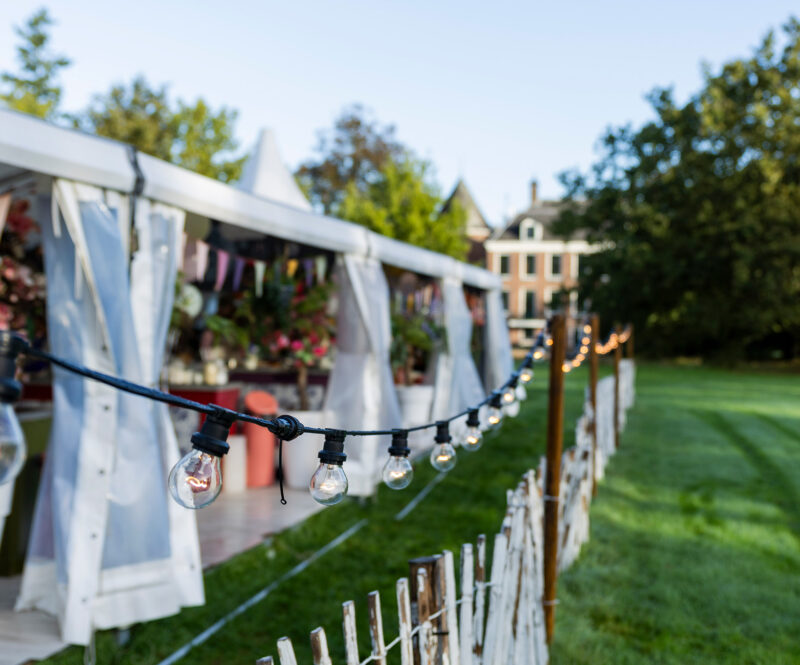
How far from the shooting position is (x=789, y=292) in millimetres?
29797

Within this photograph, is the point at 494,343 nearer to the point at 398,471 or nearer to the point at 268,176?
the point at 268,176

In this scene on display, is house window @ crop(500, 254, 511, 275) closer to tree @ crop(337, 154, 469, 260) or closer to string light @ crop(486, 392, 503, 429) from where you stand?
tree @ crop(337, 154, 469, 260)

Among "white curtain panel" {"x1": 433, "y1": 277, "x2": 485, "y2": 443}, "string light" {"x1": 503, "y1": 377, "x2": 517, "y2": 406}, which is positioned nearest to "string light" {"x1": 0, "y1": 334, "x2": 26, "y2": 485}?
"string light" {"x1": 503, "y1": 377, "x2": 517, "y2": 406}

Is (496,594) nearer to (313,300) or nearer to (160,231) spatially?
(160,231)

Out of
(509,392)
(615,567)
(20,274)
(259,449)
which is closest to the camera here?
(509,392)

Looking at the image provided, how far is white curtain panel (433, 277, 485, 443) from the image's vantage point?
989cm

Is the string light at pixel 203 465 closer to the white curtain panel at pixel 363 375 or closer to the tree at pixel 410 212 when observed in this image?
the white curtain panel at pixel 363 375

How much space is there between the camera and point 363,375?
7449 mm

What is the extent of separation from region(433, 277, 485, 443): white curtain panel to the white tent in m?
5.73

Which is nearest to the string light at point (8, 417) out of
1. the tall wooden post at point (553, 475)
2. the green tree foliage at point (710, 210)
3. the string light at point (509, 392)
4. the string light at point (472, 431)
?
the string light at point (472, 431)

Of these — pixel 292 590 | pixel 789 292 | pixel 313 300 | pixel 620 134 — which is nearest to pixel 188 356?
pixel 313 300

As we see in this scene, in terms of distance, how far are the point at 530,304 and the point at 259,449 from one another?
144 feet

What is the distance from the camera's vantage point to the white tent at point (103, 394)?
12.2ft

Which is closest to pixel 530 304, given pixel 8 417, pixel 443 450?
pixel 443 450
